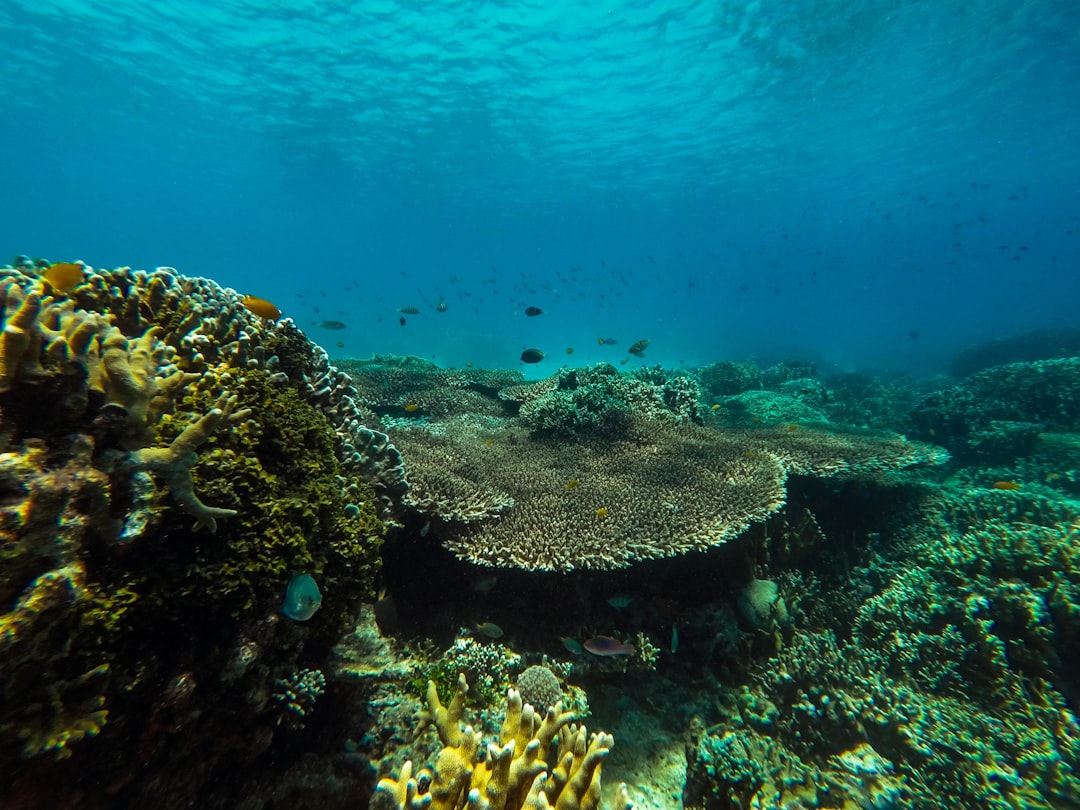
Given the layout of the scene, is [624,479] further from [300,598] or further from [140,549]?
[140,549]

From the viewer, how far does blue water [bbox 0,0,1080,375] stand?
91.4ft

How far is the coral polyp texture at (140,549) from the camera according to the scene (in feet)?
5.94

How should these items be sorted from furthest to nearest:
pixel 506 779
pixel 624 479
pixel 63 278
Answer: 1. pixel 624 479
2. pixel 63 278
3. pixel 506 779

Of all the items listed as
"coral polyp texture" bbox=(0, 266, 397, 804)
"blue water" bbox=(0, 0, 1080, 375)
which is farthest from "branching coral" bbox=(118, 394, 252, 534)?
"blue water" bbox=(0, 0, 1080, 375)

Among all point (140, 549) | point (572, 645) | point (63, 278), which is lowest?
point (572, 645)

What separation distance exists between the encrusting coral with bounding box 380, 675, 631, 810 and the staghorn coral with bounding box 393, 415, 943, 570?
181 centimetres

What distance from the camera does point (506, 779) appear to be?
2.86 meters

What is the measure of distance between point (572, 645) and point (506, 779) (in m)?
2.21

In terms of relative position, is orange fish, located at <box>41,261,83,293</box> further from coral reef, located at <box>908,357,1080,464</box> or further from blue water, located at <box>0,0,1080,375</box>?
blue water, located at <box>0,0,1080,375</box>

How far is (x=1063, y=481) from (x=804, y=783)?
35.4 feet

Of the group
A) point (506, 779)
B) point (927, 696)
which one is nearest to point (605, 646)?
point (506, 779)

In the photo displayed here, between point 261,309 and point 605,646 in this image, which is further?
point 261,309

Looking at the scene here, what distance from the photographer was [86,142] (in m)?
52.5

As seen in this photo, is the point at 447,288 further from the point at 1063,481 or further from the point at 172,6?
the point at 1063,481
